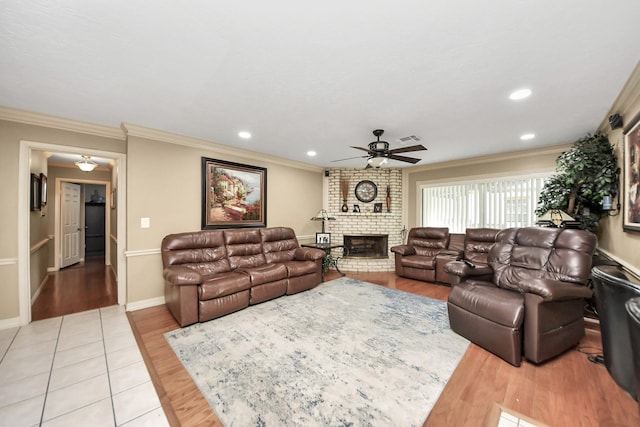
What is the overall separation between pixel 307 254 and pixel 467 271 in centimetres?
247

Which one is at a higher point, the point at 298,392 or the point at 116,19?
the point at 116,19

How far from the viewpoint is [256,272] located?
3.38 metres

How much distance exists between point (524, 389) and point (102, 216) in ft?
35.7

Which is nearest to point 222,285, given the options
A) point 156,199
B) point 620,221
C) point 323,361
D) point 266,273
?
point 266,273

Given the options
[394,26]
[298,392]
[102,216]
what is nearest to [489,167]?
[394,26]

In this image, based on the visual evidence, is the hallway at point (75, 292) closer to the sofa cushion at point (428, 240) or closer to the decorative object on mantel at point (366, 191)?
the decorative object on mantel at point (366, 191)

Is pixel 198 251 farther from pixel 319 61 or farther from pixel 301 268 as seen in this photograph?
pixel 319 61

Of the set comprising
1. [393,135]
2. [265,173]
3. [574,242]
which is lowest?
[574,242]

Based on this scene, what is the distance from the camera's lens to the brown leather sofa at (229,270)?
9.29ft

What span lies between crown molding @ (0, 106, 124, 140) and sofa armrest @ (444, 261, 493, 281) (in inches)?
182

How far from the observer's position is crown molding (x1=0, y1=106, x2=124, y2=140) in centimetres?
268

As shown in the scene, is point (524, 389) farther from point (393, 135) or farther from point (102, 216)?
point (102, 216)

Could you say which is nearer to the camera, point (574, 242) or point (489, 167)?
point (574, 242)

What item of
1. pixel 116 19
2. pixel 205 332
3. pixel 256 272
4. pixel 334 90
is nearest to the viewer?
pixel 116 19
